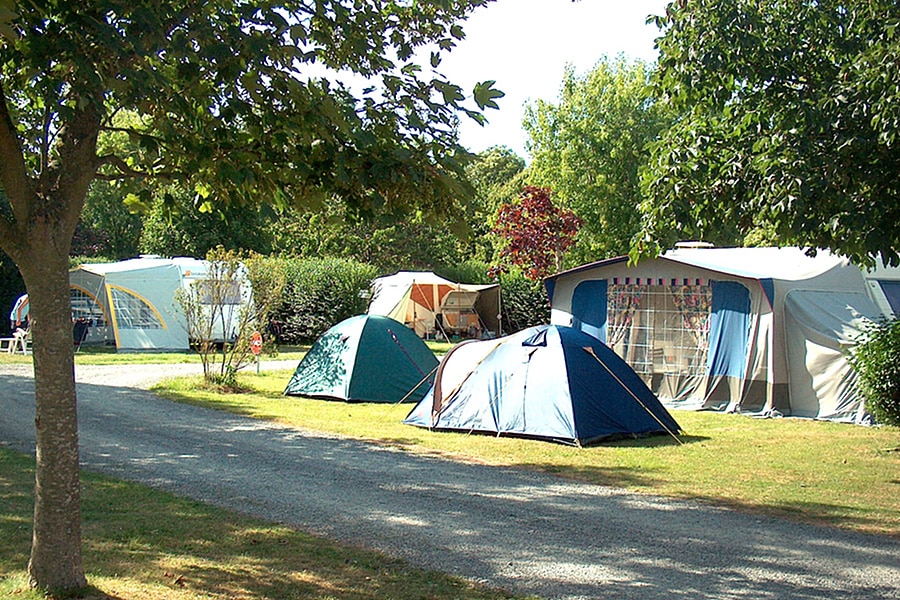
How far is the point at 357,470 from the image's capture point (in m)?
9.70

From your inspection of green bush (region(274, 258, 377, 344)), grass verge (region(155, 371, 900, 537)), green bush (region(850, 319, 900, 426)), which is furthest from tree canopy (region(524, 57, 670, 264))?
green bush (region(850, 319, 900, 426))

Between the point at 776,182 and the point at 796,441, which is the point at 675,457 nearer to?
the point at 796,441

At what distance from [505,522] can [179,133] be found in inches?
153

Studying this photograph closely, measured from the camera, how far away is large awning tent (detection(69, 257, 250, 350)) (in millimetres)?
26391

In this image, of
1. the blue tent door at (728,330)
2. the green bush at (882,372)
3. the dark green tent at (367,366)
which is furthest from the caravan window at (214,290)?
the green bush at (882,372)

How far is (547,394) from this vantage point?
12.0 meters

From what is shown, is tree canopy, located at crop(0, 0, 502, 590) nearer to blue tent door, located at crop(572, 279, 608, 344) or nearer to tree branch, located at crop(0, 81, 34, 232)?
tree branch, located at crop(0, 81, 34, 232)

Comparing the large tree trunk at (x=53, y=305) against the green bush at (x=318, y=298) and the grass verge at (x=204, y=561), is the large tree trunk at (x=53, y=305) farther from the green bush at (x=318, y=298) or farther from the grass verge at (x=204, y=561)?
the green bush at (x=318, y=298)

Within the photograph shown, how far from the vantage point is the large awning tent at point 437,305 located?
32750mm

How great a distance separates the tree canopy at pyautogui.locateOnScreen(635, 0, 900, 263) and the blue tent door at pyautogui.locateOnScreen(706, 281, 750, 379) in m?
5.40

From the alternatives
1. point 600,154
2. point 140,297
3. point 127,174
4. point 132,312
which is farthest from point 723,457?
point 600,154

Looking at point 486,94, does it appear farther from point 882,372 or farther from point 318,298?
point 318,298

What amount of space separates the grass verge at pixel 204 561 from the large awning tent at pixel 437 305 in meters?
24.9

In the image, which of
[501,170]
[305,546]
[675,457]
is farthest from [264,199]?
[501,170]
